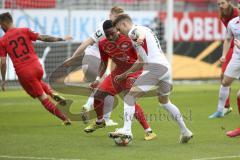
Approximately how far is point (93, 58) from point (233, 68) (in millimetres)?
2901

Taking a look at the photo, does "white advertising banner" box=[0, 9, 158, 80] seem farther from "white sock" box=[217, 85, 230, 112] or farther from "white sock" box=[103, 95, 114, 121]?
"white sock" box=[103, 95, 114, 121]

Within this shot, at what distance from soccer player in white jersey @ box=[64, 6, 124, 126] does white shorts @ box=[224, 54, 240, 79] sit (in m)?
2.57

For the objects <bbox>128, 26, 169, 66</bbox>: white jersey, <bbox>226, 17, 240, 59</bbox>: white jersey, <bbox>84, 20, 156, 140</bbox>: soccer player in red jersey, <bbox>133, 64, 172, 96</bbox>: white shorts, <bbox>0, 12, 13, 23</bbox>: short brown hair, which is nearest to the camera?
<bbox>128, 26, 169, 66</bbox>: white jersey

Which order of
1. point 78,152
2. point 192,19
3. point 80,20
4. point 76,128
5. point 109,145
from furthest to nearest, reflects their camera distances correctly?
point 192,19, point 80,20, point 76,128, point 109,145, point 78,152

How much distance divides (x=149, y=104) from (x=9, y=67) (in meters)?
6.41

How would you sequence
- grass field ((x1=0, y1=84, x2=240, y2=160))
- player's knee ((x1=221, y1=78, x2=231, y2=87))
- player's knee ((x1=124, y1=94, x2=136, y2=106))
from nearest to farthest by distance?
1. grass field ((x1=0, y1=84, x2=240, y2=160))
2. player's knee ((x1=124, y1=94, x2=136, y2=106))
3. player's knee ((x1=221, y1=78, x2=231, y2=87))

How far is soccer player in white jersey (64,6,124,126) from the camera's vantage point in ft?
44.4

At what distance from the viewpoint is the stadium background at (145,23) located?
78.8ft

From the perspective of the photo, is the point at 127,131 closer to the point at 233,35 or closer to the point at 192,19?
the point at 233,35

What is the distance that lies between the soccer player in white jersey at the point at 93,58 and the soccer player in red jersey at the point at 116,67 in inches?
20.8

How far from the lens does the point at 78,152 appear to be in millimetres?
10852

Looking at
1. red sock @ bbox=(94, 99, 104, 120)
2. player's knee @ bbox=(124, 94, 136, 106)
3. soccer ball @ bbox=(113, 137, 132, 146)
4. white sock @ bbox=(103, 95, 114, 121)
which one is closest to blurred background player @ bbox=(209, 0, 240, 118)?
white sock @ bbox=(103, 95, 114, 121)

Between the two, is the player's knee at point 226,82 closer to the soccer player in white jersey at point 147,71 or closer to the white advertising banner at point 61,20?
the soccer player in white jersey at point 147,71

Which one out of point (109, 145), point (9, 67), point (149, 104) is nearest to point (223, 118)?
point (149, 104)
